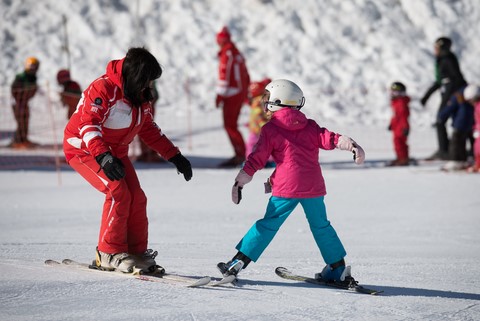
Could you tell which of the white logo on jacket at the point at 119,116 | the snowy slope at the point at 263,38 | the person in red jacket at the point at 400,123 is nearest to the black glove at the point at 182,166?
the white logo on jacket at the point at 119,116

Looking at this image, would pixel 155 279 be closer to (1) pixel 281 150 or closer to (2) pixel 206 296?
(2) pixel 206 296

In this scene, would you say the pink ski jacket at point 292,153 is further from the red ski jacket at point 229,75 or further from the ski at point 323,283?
the red ski jacket at point 229,75

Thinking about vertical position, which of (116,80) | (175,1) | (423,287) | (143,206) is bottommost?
(423,287)

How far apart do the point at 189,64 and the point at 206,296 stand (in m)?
15.5

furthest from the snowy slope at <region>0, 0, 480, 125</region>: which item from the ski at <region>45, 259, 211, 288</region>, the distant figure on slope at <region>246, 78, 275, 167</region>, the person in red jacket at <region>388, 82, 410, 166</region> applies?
the ski at <region>45, 259, 211, 288</region>

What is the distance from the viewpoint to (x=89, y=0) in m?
21.5

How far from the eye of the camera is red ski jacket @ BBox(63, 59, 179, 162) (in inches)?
198

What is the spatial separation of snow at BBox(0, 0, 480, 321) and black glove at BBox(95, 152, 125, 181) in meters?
0.66

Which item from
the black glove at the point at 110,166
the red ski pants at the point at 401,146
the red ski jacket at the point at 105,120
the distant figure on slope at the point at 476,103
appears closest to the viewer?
the black glove at the point at 110,166

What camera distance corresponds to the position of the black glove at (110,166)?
4918mm

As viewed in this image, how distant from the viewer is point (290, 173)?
5.09 meters

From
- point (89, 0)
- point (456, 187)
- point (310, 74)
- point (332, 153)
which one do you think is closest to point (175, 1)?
point (89, 0)

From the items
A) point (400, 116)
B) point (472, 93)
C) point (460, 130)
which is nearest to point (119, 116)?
point (472, 93)

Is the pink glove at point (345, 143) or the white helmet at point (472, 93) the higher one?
the white helmet at point (472, 93)
